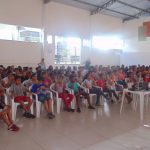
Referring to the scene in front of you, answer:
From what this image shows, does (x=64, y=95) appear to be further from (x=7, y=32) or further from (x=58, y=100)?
(x=7, y=32)

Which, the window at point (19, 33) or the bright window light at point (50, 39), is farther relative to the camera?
the bright window light at point (50, 39)

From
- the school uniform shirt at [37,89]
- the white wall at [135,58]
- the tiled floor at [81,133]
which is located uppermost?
the white wall at [135,58]

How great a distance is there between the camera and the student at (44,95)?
4227 mm

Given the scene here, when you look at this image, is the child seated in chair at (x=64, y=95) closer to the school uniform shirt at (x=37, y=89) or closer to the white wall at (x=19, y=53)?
the school uniform shirt at (x=37, y=89)

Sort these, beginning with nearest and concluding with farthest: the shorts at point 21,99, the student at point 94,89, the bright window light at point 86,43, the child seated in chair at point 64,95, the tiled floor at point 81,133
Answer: the tiled floor at point 81,133, the shorts at point 21,99, the child seated in chair at point 64,95, the student at point 94,89, the bright window light at point 86,43

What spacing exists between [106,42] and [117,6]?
2211 mm

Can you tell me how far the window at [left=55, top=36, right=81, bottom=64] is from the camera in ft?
32.7

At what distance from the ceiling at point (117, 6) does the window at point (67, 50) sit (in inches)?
68.5

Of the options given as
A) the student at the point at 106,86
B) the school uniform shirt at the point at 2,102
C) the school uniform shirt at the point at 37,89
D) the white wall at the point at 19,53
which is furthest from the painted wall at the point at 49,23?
the school uniform shirt at the point at 2,102

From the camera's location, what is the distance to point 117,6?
34.9 ft

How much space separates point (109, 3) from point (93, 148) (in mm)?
8764

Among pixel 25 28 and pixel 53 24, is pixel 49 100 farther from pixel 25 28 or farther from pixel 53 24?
pixel 53 24

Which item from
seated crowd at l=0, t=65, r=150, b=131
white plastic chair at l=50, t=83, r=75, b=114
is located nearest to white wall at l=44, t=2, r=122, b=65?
seated crowd at l=0, t=65, r=150, b=131

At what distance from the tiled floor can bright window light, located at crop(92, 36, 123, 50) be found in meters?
7.45
